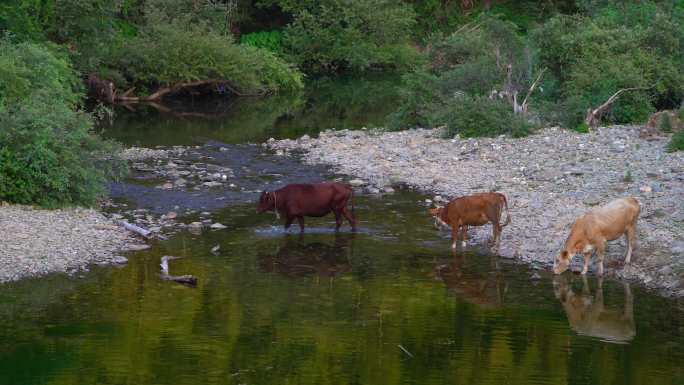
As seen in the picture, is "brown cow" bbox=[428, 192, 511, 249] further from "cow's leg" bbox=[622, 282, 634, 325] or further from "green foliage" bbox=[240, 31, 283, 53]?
"green foliage" bbox=[240, 31, 283, 53]

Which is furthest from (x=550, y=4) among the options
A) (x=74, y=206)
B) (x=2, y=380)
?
(x=2, y=380)

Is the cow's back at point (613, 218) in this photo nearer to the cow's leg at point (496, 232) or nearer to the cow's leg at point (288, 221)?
the cow's leg at point (496, 232)

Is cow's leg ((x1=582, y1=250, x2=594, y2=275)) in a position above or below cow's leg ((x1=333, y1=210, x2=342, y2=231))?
above

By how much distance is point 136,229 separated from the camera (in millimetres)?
17047

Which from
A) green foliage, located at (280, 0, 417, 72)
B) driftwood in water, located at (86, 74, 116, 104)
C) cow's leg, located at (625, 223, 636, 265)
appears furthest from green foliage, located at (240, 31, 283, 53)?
cow's leg, located at (625, 223, 636, 265)

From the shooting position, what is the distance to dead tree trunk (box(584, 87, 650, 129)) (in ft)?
80.3

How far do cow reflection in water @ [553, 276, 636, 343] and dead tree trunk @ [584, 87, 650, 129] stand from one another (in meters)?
10.8

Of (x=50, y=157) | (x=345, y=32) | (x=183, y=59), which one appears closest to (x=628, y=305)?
(x=50, y=157)

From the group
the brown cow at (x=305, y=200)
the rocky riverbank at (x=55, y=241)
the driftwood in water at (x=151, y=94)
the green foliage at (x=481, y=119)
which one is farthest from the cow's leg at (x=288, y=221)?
the driftwood in water at (x=151, y=94)

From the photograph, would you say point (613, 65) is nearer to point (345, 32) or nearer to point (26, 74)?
point (26, 74)

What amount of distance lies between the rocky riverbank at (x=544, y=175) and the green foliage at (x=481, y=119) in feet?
1.30

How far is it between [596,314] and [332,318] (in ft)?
10.7

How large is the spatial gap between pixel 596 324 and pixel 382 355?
2.90 metres

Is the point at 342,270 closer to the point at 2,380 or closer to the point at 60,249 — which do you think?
the point at 60,249
